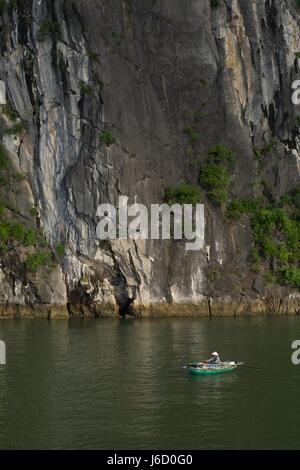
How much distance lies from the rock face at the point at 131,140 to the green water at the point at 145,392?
27.7ft

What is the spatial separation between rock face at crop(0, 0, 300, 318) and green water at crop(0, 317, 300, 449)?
8431 millimetres

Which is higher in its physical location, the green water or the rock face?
the rock face

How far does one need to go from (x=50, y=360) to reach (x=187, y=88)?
2508 cm

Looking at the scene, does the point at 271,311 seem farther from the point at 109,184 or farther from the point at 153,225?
the point at 109,184

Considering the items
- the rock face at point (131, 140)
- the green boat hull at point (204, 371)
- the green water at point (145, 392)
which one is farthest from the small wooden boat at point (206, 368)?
the rock face at point (131, 140)

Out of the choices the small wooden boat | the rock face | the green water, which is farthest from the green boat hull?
the rock face

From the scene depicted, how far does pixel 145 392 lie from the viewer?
782 inches

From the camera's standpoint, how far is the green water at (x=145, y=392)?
51.2 feet

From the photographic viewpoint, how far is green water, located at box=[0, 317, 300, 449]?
1559cm

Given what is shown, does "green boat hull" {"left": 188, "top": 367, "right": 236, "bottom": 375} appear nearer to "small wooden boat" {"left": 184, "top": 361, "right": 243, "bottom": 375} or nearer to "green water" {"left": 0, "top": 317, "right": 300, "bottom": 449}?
"small wooden boat" {"left": 184, "top": 361, "right": 243, "bottom": 375}

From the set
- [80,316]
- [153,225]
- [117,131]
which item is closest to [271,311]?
[153,225]

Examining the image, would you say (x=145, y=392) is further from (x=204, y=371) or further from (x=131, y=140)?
(x=131, y=140)

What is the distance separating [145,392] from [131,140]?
964 inches

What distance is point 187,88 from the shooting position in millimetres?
44406
